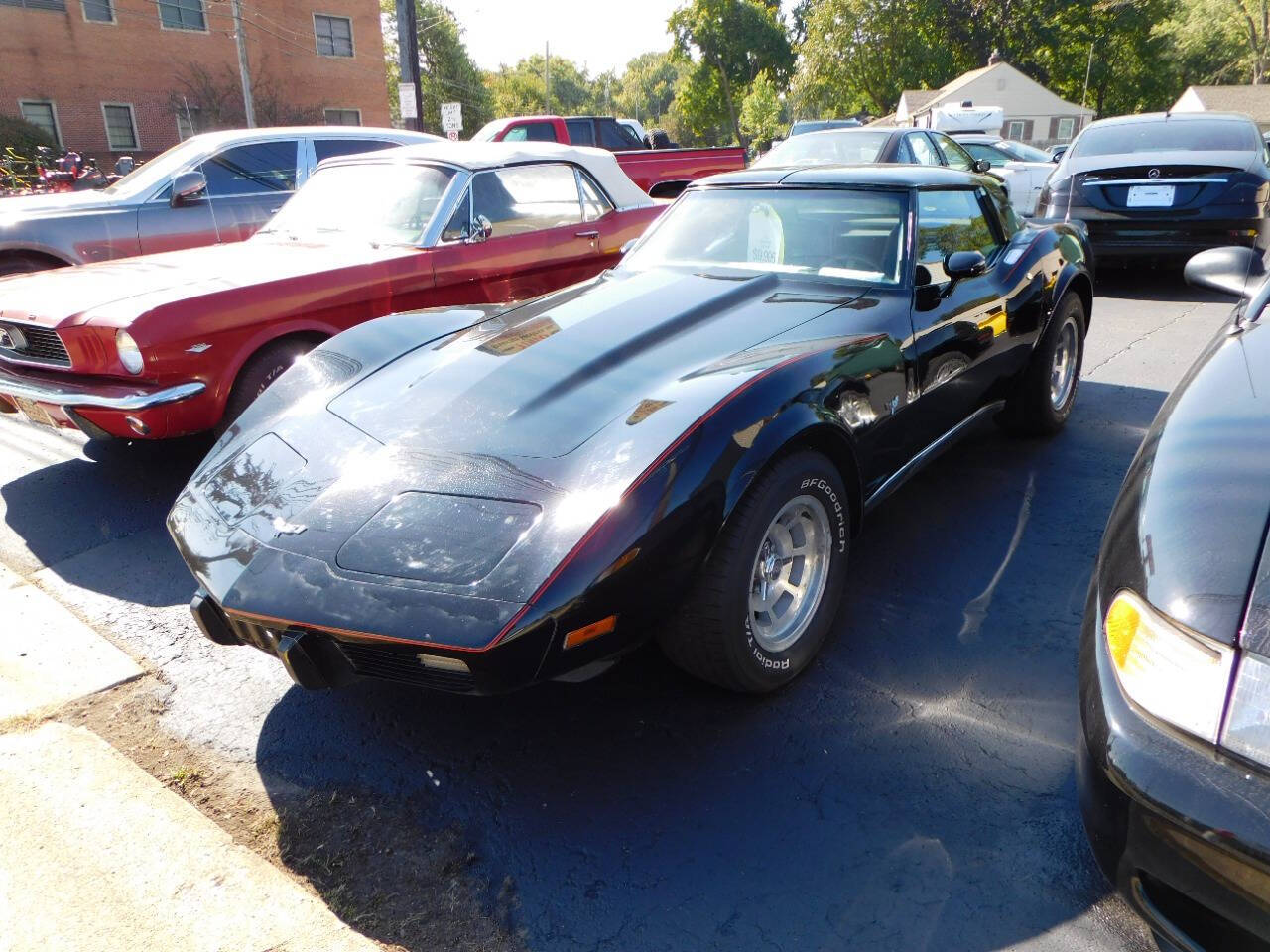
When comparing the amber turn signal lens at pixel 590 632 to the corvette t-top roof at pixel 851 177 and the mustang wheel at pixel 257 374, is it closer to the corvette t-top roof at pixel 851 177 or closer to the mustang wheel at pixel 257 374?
the corvette t-top roof at pixel 851 177

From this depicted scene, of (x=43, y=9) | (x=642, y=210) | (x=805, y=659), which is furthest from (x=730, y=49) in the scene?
(x=805, y=659)

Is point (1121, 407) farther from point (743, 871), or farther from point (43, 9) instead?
point (43, 9)

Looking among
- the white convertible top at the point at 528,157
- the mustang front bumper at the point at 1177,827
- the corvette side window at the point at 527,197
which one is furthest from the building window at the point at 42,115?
the mustang front bumper at the point at 1177,827

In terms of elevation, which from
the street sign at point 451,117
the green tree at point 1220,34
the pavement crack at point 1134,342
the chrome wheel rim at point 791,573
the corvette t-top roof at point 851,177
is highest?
the green tree at point 1220,34

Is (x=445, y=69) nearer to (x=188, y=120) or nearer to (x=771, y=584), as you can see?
(x=188, y=120)

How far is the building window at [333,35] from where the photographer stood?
1282 inches

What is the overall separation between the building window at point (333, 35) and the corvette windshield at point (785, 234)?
33.9m

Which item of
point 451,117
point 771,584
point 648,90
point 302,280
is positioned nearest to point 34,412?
point 302,280

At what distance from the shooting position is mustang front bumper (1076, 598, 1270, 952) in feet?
4.50

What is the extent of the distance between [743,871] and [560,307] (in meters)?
2.13

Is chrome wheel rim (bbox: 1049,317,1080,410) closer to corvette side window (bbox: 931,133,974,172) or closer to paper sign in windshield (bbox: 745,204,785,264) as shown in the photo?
paper sign in windshield (bbox: 745,204,785,264)

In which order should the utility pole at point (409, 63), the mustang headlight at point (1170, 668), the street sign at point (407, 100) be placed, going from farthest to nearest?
the street sign at point (407, 100)
the utility pole at point (409, 63)
the mustang headlight at point (1170, 668)

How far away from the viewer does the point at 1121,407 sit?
5.14 metres

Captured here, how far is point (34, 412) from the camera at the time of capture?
415cm
